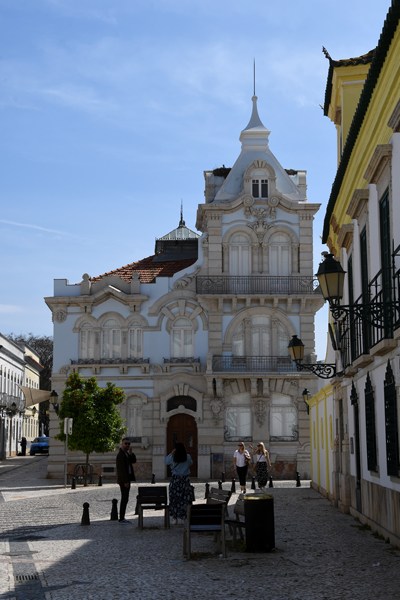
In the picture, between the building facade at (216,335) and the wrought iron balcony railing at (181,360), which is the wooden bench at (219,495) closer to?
the building facade at (216,335)

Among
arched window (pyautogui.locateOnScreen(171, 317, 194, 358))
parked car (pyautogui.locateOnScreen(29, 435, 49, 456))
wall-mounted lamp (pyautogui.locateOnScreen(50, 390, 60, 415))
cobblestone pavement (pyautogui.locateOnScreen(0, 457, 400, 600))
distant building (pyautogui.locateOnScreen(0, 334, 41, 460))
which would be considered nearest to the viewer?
cobblestone pavement (pyautogui.locateOnScreen(0, 457, 400, 600))

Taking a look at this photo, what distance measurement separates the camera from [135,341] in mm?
37844

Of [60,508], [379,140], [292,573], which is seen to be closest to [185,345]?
[60,508]

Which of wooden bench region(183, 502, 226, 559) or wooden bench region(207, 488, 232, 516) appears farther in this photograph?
wooden bench region(207, 488, 232, 516)

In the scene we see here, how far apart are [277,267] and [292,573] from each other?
27.4m

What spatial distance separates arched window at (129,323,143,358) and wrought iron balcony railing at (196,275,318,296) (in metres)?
3.04

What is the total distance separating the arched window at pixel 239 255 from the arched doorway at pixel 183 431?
6.49 m

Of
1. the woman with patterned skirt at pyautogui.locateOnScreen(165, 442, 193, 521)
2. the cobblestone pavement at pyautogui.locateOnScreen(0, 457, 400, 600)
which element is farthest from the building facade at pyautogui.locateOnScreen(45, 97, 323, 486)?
the woman with patterned skirt at pyautogui.locateOnScreen(165, 442, 193, 521)

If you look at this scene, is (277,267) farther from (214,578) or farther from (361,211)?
(214,578)

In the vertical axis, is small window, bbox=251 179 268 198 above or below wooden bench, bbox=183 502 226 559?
above

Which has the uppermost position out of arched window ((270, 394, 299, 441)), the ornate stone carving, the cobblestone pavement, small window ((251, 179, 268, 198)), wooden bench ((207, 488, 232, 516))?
small window ((251, 179, 268, 198))

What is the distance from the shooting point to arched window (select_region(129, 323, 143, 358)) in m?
37.7

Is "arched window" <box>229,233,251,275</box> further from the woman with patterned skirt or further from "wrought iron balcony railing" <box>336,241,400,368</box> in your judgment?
the woman with patterned skirt

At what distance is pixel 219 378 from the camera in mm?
36469
